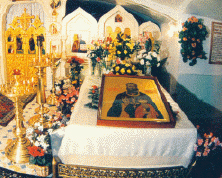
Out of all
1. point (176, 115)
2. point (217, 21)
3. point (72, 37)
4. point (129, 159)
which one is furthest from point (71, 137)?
point (72, 37)

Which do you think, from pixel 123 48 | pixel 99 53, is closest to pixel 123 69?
pixel 123 48

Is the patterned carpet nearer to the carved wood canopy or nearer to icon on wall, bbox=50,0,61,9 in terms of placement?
the carved wood canopy

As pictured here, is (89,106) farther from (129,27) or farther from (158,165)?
(129,27)

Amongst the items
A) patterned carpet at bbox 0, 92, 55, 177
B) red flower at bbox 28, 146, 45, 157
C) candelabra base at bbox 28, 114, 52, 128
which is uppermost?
red flower at bbox 28, 146, 45, 157

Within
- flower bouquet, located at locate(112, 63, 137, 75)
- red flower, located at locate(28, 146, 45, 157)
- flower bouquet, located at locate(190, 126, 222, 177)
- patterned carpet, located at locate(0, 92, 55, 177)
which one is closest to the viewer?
flower bouquet, located at locate(190, 126, 222, 177)

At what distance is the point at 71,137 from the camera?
221 cm

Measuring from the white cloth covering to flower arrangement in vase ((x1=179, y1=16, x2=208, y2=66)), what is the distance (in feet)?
7.76

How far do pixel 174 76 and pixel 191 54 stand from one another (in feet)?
2.13

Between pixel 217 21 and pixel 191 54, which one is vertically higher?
pixel 217 21

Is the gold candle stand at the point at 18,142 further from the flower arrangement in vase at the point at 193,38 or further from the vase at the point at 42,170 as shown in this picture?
the flower arrangement in vase at the point at 193,38

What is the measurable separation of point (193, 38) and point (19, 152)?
3.76 metres

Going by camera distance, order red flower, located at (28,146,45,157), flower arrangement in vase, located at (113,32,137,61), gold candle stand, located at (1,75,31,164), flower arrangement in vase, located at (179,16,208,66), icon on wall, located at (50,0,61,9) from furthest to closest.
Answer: icon on wall, located at (50,0,61,9)
flower arrangement in vase, located at (179,16,208,66)
flower arrangement in vase, located at (113,32,137,61)
gold candle stand, located at (1,75,31,164)
red flower, located at (28,146,45,157)

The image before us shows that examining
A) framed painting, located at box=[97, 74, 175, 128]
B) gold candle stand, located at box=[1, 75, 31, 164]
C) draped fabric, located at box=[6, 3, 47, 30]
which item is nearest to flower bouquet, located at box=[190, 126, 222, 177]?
framed painting, located at box=[97, 74, 175, 128]

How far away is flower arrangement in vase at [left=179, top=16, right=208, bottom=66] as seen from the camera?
4.16 metres
